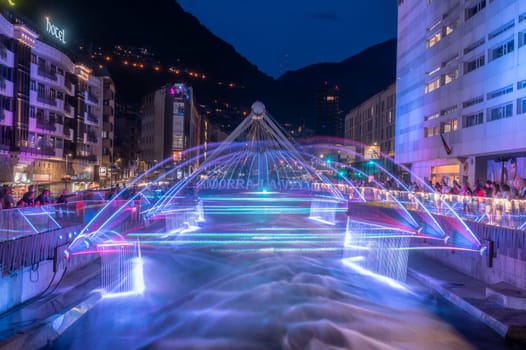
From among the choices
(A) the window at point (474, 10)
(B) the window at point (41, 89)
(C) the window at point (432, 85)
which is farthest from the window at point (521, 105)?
(B) the window at point (41, 89)

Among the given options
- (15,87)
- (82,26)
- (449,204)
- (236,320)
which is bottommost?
(236,320)

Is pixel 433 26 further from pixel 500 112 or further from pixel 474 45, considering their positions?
pixel 500 112

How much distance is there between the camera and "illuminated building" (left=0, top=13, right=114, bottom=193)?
44688mm

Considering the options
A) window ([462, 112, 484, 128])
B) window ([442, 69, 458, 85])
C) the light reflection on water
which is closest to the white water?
the light reflection on water

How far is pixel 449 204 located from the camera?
64.4ft

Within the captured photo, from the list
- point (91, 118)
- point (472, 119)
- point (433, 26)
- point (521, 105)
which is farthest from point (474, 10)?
point (91, 118)

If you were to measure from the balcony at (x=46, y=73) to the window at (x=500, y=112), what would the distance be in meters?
46.6

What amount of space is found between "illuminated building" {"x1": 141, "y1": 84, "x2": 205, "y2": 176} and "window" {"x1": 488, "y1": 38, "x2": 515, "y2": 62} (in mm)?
84055

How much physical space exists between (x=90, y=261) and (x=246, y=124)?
4727cm

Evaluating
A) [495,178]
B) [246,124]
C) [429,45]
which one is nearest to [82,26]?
[246,124]

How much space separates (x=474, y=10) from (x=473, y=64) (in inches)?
204

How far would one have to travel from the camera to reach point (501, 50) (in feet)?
130

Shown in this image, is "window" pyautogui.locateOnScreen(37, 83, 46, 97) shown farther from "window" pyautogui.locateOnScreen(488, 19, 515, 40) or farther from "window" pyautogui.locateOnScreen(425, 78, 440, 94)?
"window" pyautogui.locateOnScreen(488, 19, 515, 40)

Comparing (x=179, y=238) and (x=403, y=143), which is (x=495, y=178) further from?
(x=179, y=238)
